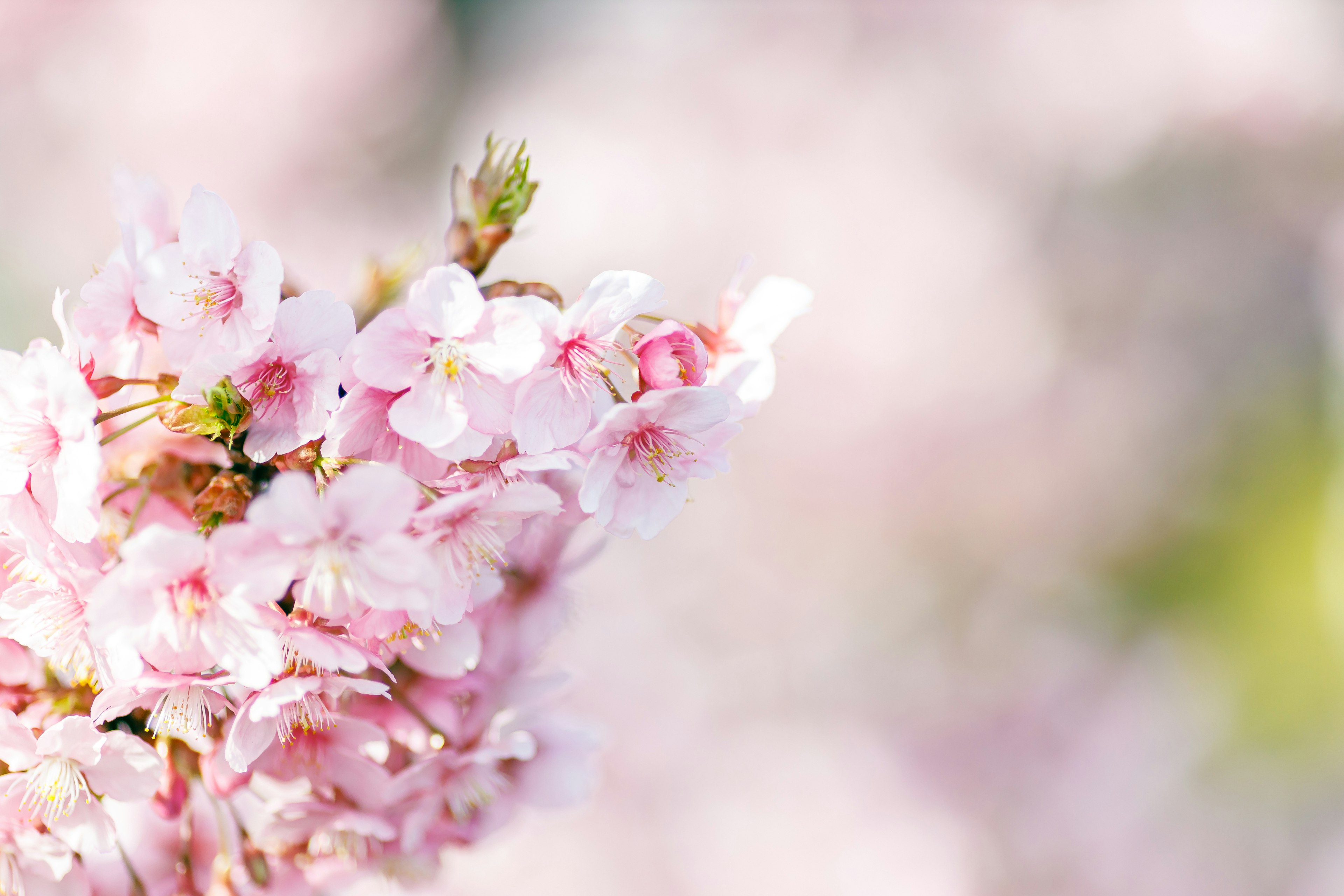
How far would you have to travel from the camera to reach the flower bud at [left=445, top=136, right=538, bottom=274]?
1.76 feet

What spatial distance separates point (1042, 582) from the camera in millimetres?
1823

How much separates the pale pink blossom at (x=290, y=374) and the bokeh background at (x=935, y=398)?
1.26m

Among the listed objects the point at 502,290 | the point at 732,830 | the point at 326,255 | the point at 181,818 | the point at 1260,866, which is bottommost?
the point at 732,830

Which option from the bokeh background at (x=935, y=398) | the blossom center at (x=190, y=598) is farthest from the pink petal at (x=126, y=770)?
the bokeh background at (x=935, y=398)

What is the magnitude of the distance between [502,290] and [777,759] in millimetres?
1471

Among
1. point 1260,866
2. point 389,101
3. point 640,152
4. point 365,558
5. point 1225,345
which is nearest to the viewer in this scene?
point 365,558

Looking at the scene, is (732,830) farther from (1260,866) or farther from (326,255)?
(326,255)

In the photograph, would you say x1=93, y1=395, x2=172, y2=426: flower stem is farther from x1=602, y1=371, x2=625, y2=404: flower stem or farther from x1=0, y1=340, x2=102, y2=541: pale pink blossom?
x1=602, y1=371, x2=625, y2=404: flower stem

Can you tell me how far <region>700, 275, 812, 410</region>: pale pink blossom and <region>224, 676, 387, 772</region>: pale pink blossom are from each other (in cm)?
25

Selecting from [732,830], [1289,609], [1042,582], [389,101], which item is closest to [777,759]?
[732,830]

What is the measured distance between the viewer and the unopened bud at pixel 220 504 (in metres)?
0.42

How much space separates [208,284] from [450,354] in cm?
13

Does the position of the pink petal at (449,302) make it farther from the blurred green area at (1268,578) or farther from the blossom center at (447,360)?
the blurred green area at (1268,578)

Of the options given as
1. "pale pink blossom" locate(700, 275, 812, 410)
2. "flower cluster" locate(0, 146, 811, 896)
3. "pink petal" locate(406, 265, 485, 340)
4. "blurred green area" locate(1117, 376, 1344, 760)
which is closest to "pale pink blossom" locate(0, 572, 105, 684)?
"flower cluster" locate(0, 146, 811, 896)
